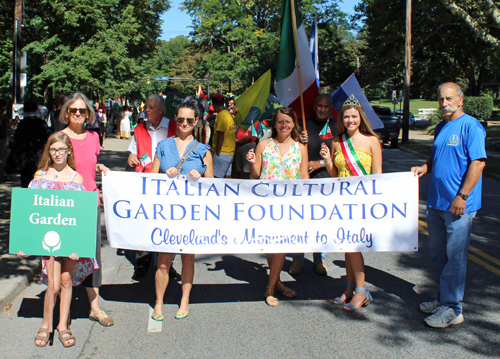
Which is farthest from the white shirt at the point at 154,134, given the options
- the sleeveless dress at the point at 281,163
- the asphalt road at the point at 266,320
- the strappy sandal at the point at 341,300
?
the strappy sandal at the point at 341,300

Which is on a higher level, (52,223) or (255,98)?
(255,98)

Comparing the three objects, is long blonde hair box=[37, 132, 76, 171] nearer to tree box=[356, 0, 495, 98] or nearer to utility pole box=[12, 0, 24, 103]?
utility pole box=[12, 0, 24, 103]

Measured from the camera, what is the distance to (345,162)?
4684 mm

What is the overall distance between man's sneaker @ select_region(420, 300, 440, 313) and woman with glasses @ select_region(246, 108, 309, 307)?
1315mm

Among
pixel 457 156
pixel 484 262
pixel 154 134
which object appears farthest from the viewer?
pixel 484 262

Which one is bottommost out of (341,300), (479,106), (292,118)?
(341,300)

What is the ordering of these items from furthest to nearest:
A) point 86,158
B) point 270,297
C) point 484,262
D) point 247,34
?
1. point 247,34
2. point 484,262
3. point 270,297
4. point 86,158

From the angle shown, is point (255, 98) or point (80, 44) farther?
point (80, 44)

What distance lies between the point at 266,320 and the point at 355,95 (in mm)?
2626

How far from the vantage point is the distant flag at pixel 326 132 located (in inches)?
212

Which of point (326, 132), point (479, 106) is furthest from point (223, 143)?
point (479, 106)

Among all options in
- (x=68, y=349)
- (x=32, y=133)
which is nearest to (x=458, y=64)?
(x=32, y=133)

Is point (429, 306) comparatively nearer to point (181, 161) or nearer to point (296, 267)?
point (296, 267)

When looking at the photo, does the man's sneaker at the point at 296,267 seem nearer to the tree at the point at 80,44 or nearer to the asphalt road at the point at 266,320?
the asphalt road at the point at 266,320
